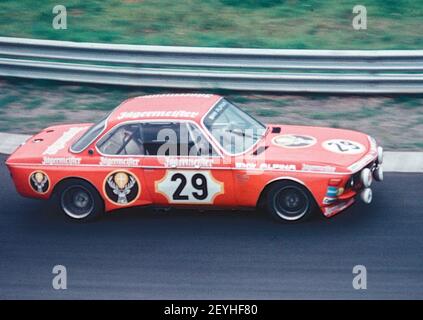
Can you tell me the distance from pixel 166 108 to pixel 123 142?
632 mm

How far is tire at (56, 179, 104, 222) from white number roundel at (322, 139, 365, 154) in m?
2.63

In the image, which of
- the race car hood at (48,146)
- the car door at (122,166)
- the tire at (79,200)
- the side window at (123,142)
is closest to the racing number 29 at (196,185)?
the car door at (122,166)

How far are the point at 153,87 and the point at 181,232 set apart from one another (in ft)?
15.8

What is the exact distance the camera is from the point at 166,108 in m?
→ 9.82

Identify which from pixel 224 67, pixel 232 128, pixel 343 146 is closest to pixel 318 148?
pixel 343 146

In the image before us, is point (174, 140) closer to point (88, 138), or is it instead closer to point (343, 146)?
point (88, 138)

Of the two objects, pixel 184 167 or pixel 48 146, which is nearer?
pixel 184 167

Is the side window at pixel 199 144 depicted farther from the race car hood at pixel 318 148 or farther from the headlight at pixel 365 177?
the headlight at pixel 365 177

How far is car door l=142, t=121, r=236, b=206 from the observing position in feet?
30.7

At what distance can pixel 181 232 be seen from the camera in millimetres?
9469

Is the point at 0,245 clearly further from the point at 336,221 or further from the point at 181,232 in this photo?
the point at 336,221

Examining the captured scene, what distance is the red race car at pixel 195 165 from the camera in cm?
927

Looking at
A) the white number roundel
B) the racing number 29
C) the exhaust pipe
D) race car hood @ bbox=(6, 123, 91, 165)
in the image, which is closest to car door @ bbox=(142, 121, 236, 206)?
the racing number 29

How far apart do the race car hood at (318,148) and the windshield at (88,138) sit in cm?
190
